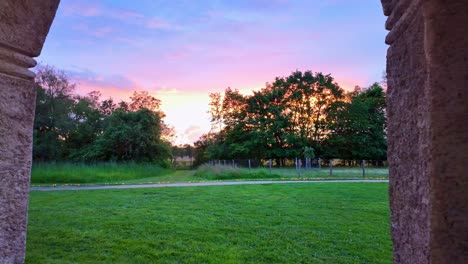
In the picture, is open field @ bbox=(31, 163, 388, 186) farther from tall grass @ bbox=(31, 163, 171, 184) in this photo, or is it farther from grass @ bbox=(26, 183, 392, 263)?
grass @ bbox=(26, 183, 392, 263)

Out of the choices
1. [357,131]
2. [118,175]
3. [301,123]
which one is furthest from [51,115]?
[357,131]

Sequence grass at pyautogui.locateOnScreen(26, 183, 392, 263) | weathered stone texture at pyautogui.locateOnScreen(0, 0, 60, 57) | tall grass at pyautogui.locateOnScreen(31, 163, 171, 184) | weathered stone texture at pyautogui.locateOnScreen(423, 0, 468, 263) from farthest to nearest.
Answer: tall grass at pyautogui.locateOnScreen(31, 163, 171, 184), grass at pyautogui.locateOnScreen(26, 183, 392, 263), weathered stone texture at pyautogui.locateOnScreen(0, 0, 60, 57), weathered stone texture at pyautogui.locateOnScreen(423, 0, 468, 263)

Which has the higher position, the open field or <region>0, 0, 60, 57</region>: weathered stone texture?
<region>0, 0, 60, 57</region>: weathered stone texture

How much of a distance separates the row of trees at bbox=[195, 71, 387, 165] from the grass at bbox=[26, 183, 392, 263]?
98.5ft

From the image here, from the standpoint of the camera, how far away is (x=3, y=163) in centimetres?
205

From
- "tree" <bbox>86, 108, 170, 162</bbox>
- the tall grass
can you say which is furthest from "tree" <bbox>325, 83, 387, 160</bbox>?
the tall grass

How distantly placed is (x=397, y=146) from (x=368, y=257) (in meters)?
2.85

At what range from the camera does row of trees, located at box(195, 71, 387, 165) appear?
37406 mm

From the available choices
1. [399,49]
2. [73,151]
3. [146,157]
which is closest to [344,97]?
[146,157]

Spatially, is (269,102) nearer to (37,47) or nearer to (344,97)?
(344,97)

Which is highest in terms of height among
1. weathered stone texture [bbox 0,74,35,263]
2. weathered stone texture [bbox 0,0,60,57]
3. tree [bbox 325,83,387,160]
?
tree [bbox 325,83,387,160]


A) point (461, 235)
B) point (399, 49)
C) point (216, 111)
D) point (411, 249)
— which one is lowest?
point (411, 249)

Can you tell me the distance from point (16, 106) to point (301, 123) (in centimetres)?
3893

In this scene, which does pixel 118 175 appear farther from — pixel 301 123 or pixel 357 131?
pixel 357 131
